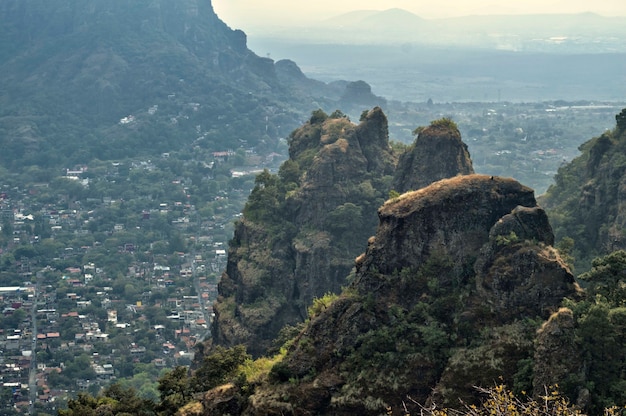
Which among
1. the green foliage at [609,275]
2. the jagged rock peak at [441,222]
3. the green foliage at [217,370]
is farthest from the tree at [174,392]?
the green foliage at [609,275]

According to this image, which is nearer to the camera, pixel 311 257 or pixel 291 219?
pixel 311 257

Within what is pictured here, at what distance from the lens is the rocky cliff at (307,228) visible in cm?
6519

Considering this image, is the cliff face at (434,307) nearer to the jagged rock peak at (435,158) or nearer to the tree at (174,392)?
the tree at (174,392)

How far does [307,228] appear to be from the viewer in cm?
6981

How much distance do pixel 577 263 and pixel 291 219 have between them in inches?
810

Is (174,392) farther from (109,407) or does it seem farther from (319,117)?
(319,117)

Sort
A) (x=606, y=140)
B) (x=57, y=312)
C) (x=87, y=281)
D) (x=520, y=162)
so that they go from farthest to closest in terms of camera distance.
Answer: (x=520, y=162) → (x=87, y=281) → (x=57, y=312) → (x=606, y=140)

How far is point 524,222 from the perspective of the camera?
4125cm

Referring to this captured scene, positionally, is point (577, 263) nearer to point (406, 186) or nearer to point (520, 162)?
point (406, 186)

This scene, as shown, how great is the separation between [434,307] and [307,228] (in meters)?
29.3

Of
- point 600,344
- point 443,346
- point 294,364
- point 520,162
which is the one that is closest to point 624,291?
point 600,344

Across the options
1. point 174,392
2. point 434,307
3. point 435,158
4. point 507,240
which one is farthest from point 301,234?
point 507,240

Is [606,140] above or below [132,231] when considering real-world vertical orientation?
above

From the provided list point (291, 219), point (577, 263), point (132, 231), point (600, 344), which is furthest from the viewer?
point (132, 231)
